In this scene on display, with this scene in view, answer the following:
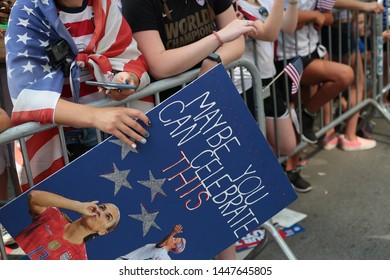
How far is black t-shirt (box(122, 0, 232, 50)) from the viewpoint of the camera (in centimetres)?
239

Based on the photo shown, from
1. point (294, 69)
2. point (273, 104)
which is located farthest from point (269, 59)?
point (294, 69)

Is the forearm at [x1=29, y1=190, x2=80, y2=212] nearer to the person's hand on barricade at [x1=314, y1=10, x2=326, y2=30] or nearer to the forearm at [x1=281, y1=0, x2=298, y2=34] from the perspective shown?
the forearm at [x1=281, y1=0, x2=298, y2=34]

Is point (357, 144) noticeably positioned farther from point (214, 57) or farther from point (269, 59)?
point (214, 57)

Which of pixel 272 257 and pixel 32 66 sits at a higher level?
pixel 32 66

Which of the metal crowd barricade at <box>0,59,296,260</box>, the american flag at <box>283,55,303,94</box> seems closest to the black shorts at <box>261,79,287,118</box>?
the american flag at <box>283,55,303,94</box>

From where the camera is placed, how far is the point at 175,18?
8.14 ft

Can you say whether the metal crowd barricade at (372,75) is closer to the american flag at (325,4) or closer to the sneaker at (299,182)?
the american flag at (325,4)

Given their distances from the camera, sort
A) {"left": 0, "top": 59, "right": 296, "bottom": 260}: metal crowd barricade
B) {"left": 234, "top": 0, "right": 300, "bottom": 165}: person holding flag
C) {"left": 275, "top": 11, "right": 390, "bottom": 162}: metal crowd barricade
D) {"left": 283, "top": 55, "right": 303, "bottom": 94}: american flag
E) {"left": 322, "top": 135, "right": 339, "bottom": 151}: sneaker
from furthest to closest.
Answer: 1. {"left": 322, "top": 135, "right": 339, "bottom": 151}: sneaker
2. {"left": 275, "top": 11, "right": 390, "bottom": 162}: metal crowd barricade
3. {"left": 234, "top": 0, "right": 300, "bottom": 165}: person holding flag
4. {"left": 283, "top": 55, "right": 303, "bottom": 94}: american flag
5. {"left": 0, "top": 59, "right": 296, "bottom": 260}: metal crowd barricade

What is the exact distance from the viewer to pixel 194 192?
7.29 feet

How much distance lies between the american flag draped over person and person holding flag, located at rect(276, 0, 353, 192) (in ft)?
5.94

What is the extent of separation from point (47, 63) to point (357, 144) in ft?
10.7

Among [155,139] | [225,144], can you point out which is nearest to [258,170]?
[225,144]
